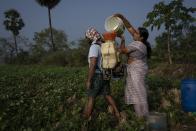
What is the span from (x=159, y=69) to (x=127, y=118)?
503 inches

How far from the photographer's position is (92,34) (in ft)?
18.2

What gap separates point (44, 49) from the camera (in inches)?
2047

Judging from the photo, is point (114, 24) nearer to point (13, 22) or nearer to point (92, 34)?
point (92, 34)

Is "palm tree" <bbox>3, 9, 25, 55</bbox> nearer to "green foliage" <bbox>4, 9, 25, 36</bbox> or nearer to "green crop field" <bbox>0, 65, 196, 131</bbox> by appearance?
"green foliage" <bbox>4, 9, 25, 36</bbox>

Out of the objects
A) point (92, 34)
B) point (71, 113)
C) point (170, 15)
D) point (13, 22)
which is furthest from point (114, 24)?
point (13, 22)

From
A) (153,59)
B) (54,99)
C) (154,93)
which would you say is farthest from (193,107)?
(153,59)

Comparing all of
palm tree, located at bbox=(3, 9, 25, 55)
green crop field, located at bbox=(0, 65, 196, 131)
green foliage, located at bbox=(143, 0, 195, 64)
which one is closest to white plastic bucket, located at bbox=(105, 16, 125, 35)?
green crop field, located at bbox=(0, 65, 196, 131)

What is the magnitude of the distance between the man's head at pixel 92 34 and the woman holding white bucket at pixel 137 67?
41 centimetres

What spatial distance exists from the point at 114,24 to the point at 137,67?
76 centimetres

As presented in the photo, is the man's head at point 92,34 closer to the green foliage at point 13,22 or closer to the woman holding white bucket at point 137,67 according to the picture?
the woman holding white bucket at point 137,67

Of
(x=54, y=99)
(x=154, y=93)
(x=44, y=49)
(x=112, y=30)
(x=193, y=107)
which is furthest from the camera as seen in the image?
(x=44, y=49)

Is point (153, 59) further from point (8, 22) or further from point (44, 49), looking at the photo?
point (44, 49)

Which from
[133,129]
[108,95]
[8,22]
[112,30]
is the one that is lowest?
[133,129]

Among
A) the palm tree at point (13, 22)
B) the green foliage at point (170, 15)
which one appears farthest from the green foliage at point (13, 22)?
the green foliage at point (170, 15)
